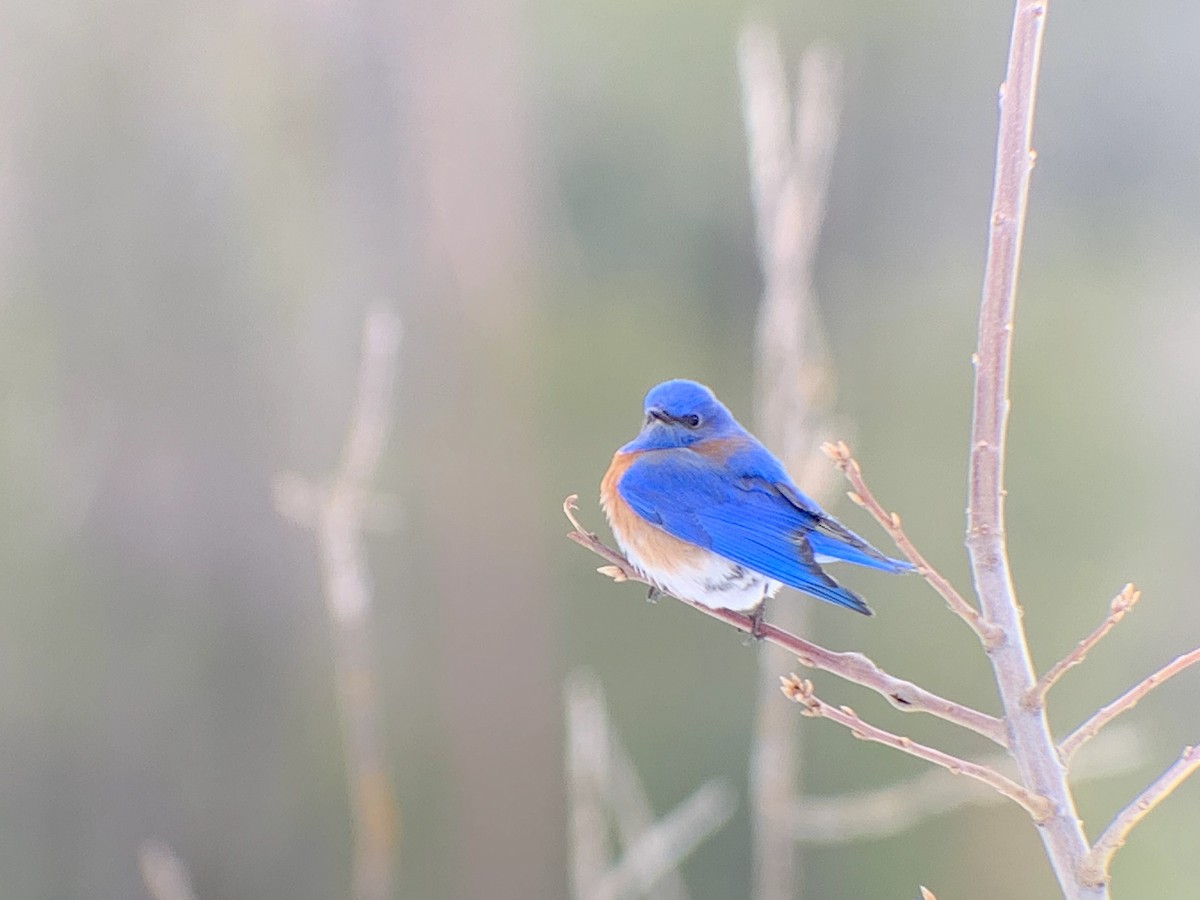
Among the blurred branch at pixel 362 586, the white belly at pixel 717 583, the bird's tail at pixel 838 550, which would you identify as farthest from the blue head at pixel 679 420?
the blurred branch at pixel 362 586

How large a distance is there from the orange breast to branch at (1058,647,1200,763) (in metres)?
0.97

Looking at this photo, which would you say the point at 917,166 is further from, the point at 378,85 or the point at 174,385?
the point at 174,385

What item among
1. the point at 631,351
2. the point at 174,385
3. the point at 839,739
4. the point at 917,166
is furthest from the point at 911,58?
the point at 174,385

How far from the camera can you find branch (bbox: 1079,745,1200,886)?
3.24 ft

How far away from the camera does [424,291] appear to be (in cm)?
604

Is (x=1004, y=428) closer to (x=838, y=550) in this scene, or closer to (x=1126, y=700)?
(x=1126, y=700)

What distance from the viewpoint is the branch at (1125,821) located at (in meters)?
0.99

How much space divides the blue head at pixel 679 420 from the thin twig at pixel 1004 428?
3.99 feet

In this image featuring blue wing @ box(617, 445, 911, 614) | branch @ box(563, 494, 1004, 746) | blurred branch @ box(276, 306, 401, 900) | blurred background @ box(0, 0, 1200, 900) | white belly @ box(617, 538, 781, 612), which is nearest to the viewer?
branch @ box(563, 494, 1004, 746)

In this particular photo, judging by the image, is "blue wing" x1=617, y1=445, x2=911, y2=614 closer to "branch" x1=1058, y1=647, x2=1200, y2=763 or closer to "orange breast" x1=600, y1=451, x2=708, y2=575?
"orange breast" x1=600, y1=451, x2=708, y2=575

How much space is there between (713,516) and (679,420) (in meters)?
0.34

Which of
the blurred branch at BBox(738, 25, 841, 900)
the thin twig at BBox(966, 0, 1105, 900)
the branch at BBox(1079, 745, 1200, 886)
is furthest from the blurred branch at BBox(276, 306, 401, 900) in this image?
the branch at BBox(1079, 745, 1200, 886)

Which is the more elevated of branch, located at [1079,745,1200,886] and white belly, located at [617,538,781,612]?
branch, located at [1079,745,1200,886]

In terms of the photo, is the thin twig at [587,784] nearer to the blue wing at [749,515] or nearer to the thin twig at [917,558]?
the blue wing at [749,515]
